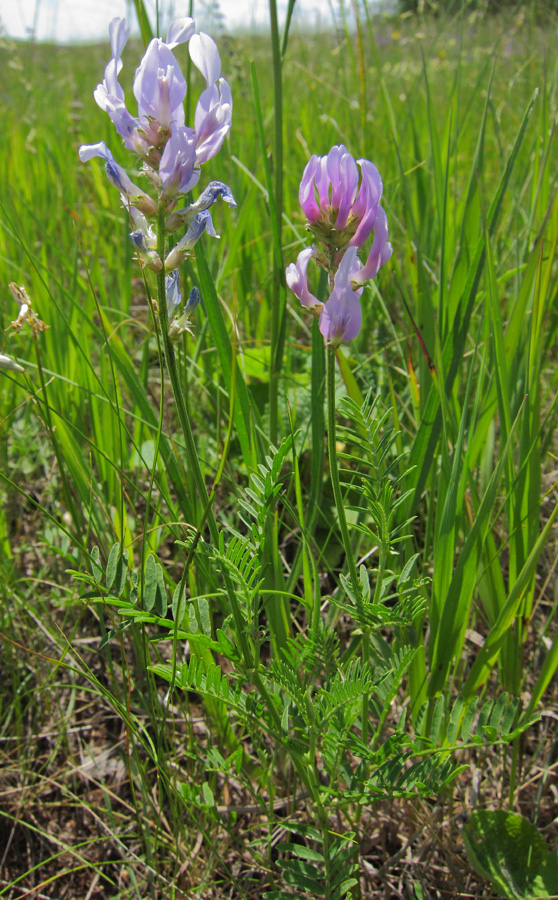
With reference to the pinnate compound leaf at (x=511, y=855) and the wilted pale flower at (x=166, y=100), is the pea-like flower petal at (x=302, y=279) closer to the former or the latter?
the wilted pale flower at (x=166, y=100)

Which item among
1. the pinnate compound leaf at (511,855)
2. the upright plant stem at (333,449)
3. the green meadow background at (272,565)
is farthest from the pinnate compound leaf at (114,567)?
the pinnate compound leaf at (511,855)

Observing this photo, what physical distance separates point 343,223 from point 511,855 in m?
0.92

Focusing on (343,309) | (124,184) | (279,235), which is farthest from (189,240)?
(279,235)

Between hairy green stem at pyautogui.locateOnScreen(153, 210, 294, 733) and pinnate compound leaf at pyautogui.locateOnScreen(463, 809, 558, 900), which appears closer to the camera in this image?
hairy green stem at pyautogui.locateOnScreen(153, 210, 294, 733)

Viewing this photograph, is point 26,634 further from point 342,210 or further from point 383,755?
point 342,210

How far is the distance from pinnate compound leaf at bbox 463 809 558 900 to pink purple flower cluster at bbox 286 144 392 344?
0.78 meters

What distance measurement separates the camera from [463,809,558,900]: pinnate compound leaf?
873 millimetres

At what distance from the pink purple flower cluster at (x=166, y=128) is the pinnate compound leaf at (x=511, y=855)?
0.92 meters

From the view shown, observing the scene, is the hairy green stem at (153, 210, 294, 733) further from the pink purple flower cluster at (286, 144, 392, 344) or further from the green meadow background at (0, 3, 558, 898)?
the pink purple flower cluster at (286, 144, 392, 344)

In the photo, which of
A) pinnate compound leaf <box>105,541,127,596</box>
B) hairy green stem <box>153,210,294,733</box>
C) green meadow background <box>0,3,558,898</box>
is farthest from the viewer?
green meadow background <box>0,3,558,898</box>

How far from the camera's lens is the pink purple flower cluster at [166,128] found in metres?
0.62

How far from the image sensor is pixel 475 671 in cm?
95

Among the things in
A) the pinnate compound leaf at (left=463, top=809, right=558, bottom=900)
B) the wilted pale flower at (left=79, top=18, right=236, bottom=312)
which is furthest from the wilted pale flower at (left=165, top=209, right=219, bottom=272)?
the pinnate compound leaf at (left=463, top=809, right=558, bottom=900)

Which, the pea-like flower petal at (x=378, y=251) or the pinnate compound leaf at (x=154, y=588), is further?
the pinnate compound leaf at (x=154, y=588)
